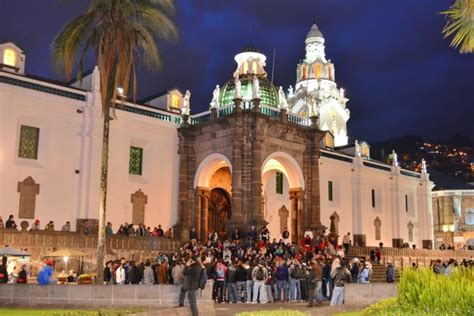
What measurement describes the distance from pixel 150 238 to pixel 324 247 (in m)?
8.60

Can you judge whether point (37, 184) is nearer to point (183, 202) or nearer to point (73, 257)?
point (73, 257)

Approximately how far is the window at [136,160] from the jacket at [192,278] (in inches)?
727

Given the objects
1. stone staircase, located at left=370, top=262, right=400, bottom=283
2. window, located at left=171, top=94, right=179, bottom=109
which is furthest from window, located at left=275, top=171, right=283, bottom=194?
stone staircase, located at left=370, top=262, right=400, bottom=283

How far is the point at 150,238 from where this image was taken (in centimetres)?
2922

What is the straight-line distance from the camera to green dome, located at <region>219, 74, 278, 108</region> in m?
35.4

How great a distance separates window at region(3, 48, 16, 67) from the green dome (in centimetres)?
1178

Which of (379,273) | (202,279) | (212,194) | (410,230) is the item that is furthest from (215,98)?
(410,230)

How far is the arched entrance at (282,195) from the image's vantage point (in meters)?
34.9

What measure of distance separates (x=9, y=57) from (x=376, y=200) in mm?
30276

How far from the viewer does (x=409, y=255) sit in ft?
140

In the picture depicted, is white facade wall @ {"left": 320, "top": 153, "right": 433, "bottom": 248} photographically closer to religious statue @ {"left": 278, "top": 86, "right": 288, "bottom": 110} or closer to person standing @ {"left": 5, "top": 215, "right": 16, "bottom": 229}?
religious statue @ {"left": 278, "top": 86, "right": 288, "bottom": 110}

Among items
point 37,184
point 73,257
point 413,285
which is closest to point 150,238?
point 73,257

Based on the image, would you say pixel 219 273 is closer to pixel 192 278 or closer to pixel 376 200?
pixel 192 278

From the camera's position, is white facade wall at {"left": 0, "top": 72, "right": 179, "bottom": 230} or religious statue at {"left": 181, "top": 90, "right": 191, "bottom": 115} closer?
white facade wall at {"left": 0, "top": 72, "right": 179, "bottom": 230}
